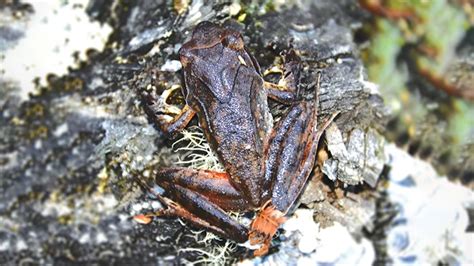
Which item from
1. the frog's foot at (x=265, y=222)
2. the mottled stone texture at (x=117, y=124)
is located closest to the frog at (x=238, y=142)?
the frog's foot at (x=265, y=222)

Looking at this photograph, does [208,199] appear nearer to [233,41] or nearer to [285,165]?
[285,165]

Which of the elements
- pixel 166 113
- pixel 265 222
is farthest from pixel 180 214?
pixel 166 113

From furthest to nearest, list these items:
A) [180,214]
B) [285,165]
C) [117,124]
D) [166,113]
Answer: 1. [117,124]
2. [166,113]
3. [180,214]
4. [285,165]

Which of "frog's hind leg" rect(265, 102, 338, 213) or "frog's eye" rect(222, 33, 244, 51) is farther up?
"frog's eye" rect(222, 33, 244, 51)

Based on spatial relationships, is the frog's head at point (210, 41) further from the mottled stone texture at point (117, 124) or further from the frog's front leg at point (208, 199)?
the frog's front leg at point (208, 199)

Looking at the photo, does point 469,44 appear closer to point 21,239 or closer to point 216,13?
point 216,13

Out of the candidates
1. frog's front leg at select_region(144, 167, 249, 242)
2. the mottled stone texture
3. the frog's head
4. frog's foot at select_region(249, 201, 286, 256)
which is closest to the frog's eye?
the frog's head

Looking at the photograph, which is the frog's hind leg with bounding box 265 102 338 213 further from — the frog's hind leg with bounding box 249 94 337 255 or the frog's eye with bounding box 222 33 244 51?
the frog's eye with bounding box 222 33 244 51
